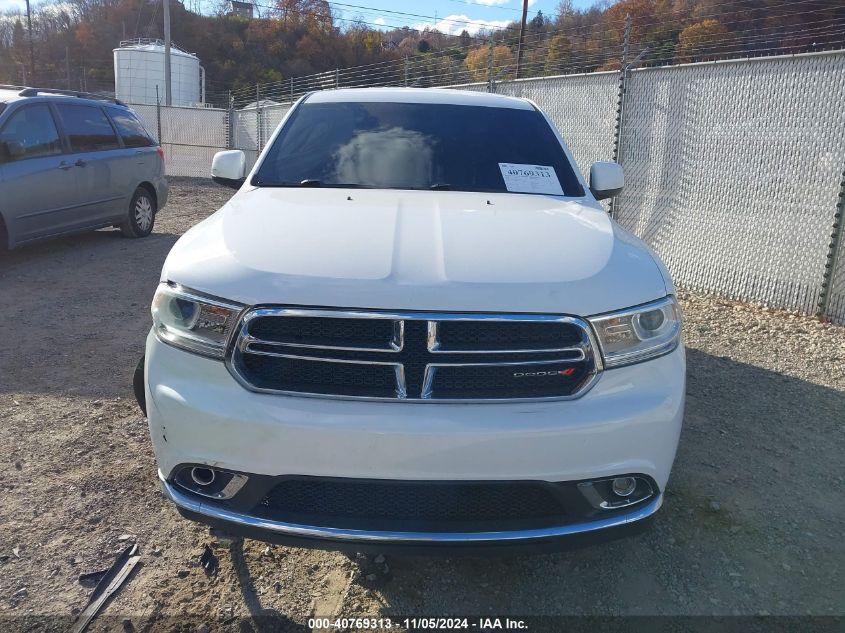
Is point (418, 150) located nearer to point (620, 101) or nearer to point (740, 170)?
point (740, 170)

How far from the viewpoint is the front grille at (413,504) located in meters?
1.98

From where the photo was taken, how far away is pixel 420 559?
8.27ft

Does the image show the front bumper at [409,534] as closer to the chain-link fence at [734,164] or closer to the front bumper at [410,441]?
the front bumper at [410,441]

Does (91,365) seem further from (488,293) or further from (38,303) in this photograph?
(488,293)

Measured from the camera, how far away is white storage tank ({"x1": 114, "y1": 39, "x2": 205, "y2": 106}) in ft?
130

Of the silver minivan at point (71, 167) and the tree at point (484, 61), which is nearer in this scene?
the silver minivan at point (71, 167)

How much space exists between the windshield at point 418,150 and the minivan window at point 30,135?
462 cm

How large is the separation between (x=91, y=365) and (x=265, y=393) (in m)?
3.07

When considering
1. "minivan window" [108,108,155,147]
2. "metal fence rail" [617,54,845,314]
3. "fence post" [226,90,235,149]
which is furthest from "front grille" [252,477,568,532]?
"fence post" [226,90,235,149]

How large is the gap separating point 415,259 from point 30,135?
22.0 ft

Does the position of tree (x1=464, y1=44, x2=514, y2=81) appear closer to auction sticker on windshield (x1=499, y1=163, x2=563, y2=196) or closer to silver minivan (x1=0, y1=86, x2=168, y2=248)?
silver minivan (x1=0, y1=86, x2=168, y2=248)

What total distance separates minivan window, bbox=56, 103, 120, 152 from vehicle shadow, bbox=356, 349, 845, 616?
722 cm

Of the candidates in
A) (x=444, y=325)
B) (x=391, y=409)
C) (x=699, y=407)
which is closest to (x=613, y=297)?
(x=444, y=325)

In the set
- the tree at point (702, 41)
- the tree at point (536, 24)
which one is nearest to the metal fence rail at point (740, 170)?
the tree at point (702, 41)
